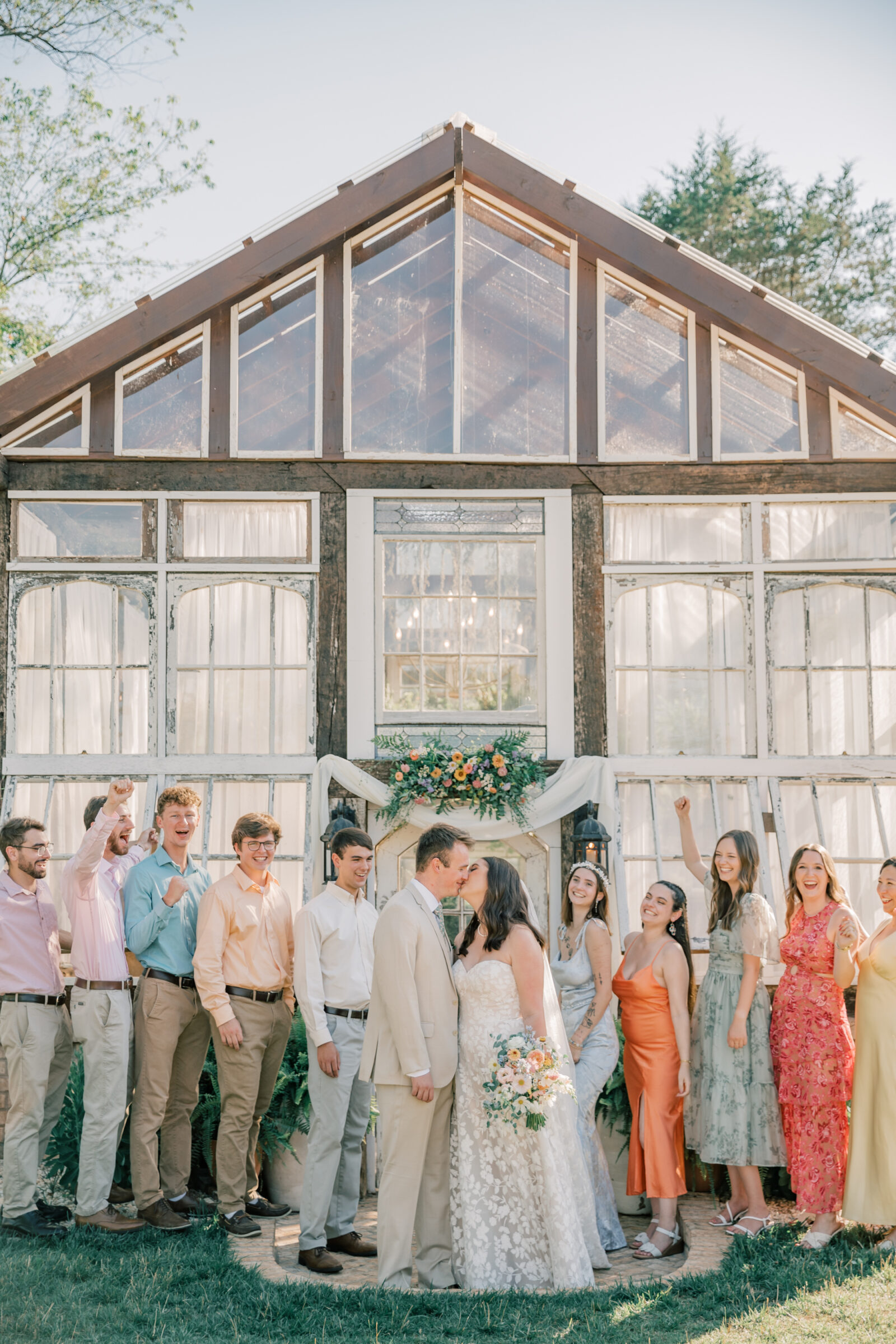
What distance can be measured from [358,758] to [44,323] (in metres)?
11.0

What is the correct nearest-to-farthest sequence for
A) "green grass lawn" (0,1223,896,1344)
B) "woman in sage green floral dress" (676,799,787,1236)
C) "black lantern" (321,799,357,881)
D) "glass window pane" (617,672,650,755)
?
"green grass lawn" (0,1223,896,1344) < "woman in sage green floral dress" (676,799,787,1236) < "black lantern" (321,799,357,881) < "glass window pane" (617,672,650,755)

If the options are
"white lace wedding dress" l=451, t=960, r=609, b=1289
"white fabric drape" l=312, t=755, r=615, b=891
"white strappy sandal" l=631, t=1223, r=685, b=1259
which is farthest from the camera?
"white fabric drape" l=312, t=755, r=615, b=891

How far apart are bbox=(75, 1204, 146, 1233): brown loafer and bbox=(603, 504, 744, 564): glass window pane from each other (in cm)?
520

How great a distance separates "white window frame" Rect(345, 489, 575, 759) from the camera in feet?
27.0

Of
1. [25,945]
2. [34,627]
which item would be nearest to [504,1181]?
[25,945]

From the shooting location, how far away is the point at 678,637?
27.7 feet

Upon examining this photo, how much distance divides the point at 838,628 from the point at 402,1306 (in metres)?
5.62

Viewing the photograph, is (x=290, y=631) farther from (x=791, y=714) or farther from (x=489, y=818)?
(x=791, y=714)

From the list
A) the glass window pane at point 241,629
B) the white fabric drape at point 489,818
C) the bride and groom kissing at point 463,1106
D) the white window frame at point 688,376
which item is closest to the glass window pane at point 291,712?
the glass window pane at point 241,629

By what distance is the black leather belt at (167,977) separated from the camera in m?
5.68

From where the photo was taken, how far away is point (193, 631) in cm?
839

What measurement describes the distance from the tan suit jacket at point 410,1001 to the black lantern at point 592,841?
2.81m

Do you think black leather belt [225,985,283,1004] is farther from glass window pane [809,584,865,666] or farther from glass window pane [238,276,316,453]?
glass window pane [809,584,865,666]

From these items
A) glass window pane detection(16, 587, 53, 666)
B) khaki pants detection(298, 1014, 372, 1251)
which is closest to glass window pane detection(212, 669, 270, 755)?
glass window pane detection(16, 587, 53, 666)
